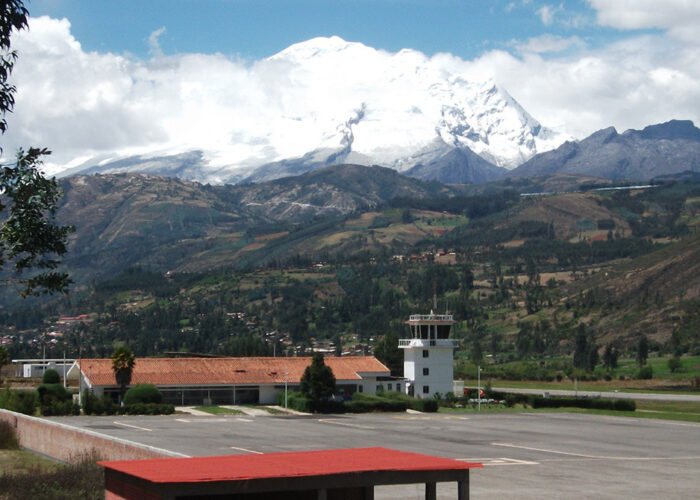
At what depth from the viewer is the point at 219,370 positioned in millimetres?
101625

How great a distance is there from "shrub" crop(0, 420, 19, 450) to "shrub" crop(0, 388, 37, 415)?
22.1m

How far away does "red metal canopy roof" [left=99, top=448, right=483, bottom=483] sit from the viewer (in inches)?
666

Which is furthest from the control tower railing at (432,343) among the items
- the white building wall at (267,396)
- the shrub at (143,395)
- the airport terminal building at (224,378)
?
the shrub at (143,395)

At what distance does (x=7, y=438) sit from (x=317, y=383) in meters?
42.3

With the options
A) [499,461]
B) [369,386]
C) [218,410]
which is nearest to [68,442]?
[499,461]

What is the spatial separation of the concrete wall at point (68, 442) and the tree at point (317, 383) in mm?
36575

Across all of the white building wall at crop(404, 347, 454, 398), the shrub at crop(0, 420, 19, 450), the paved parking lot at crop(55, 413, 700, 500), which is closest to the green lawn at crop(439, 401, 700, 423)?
the paved parking lot at crop(55, 413, 700, 500)

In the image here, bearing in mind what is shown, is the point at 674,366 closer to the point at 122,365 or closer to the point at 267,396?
the point at 267,396

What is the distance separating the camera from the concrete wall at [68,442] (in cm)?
3526

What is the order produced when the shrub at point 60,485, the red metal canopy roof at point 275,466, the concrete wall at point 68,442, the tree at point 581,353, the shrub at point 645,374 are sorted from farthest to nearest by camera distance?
the tree at point 581,353 < the shrub at point 645,374 < the concrete wall at point 68,442 < the shrub at point 60,485 < the red metal canopy roof at point 275,466

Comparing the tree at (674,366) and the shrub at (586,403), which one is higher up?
the tree at (674,366)

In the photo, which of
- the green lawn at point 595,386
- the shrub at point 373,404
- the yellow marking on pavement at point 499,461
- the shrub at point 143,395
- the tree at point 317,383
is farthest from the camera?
the green lawn at point 595,386

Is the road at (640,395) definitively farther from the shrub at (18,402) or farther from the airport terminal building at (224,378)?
the shrub at (18,402)

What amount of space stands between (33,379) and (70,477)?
8836 centimetres
